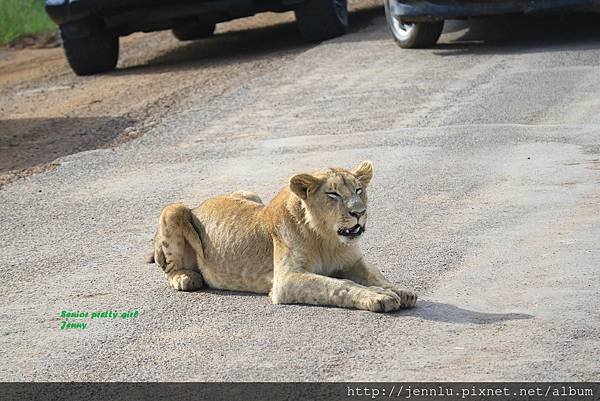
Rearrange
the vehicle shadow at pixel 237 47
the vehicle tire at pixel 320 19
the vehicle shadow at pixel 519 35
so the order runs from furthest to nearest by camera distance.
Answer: the vehicle shadow at pixel 237 47 < the vehicle tire at pixel 320 19 < the vehicle shadow at pixel 519 35

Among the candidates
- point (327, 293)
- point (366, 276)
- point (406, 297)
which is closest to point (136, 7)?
point (366, 276)

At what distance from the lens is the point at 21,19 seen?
21.8 m

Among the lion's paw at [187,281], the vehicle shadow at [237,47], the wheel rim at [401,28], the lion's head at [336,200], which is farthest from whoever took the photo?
the vehicle shadow at [237,47]

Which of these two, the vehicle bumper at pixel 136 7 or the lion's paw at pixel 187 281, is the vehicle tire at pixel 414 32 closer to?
the vehicle bumper at pixel 136 7

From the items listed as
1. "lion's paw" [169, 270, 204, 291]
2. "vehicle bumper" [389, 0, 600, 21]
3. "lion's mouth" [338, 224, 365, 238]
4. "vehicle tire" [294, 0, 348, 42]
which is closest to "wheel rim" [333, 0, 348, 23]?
"vehicle tire" [294, 0, 348, 42]

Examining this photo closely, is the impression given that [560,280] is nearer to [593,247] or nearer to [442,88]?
[593,247]

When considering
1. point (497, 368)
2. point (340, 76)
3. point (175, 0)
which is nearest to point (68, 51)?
point (175, 0)

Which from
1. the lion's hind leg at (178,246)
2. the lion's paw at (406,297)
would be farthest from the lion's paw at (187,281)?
the lion's paw at (406,297)

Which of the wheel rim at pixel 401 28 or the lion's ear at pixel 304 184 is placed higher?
the lion's ear at pixel 304 184

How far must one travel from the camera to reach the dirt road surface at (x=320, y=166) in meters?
6.15

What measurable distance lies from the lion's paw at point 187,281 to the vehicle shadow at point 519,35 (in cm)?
757

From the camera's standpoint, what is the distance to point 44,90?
635 inches

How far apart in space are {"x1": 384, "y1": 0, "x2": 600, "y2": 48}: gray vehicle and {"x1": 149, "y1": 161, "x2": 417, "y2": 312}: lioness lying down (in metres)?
6.98

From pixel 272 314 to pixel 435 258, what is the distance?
126cm
